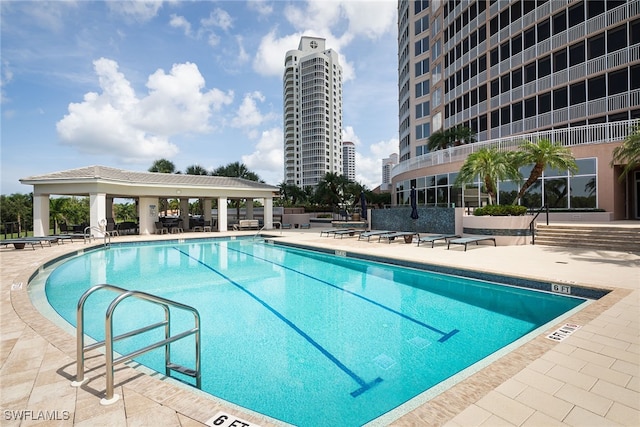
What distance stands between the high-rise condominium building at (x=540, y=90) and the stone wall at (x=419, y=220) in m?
4.03

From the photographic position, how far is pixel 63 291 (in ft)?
28.1

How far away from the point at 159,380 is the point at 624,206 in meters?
23.5

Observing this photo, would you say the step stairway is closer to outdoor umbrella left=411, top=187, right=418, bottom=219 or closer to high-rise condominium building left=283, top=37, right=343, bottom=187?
outdoor umbrella left=411, top=187, right=418, bottom=219

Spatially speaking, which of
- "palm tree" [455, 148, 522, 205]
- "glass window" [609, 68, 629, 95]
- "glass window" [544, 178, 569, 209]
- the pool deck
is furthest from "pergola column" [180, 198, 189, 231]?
"glass window" [609, 68, 629, 95]

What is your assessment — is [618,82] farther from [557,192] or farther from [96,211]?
[96,211]

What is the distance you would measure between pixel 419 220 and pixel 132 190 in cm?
1930

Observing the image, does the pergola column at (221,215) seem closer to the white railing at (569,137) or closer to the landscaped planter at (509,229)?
the white railing at (569,137)

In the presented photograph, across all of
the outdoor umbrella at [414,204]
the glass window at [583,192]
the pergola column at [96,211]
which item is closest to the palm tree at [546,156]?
the glass window at [583,192]

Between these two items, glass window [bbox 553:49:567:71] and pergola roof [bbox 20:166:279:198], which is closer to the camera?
pergola roof [bbox 20:166:279:198]

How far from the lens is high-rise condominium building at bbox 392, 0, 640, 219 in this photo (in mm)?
17422

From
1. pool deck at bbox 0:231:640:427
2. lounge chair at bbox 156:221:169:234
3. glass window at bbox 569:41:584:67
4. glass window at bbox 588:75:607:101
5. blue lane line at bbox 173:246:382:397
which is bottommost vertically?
blue lane line at bbox 173:246:382:397

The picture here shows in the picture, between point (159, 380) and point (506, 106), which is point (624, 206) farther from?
point (159, 380)

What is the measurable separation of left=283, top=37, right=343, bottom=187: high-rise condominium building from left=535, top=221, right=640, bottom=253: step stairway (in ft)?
326

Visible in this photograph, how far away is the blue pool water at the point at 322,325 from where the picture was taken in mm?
3957
